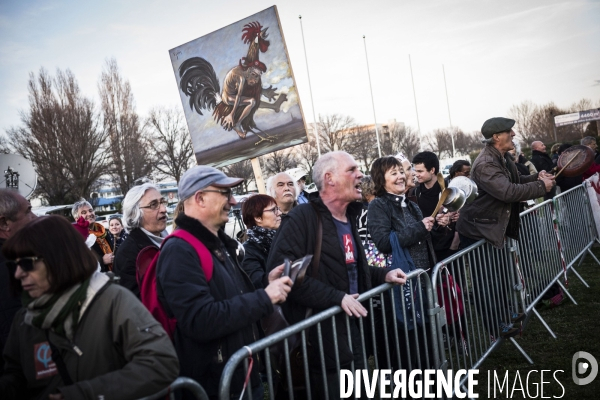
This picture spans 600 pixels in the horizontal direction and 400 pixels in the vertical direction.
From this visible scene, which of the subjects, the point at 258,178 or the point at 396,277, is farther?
the point at 258,178

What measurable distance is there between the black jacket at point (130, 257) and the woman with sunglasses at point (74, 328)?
Answer: 151cm

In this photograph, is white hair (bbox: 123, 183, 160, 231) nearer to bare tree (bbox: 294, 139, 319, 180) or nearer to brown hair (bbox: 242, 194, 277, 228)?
brown hair (bbox: 242, 194, 277, 228)

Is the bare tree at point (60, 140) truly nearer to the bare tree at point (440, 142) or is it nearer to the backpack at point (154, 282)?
the backpack at point (154, 282)

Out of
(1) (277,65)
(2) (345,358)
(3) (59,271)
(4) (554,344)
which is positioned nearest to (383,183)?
(2) (345,358)

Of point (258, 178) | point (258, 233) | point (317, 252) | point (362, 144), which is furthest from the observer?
point (362, 144)

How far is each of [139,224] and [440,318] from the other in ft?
7.67

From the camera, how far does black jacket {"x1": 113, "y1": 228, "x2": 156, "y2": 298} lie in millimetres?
3641

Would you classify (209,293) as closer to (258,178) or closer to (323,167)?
(323,167)

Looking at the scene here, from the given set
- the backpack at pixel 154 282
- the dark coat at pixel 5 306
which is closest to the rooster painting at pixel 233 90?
the backpack at pixel 154 282

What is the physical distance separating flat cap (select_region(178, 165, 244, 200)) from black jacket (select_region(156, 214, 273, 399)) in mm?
137

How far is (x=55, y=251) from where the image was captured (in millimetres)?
1993

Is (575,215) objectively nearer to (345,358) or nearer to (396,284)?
(396,284)

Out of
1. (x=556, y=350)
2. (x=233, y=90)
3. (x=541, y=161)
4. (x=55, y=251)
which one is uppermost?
(x=233, y=90)

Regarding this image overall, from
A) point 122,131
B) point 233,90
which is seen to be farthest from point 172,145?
point 233,90
